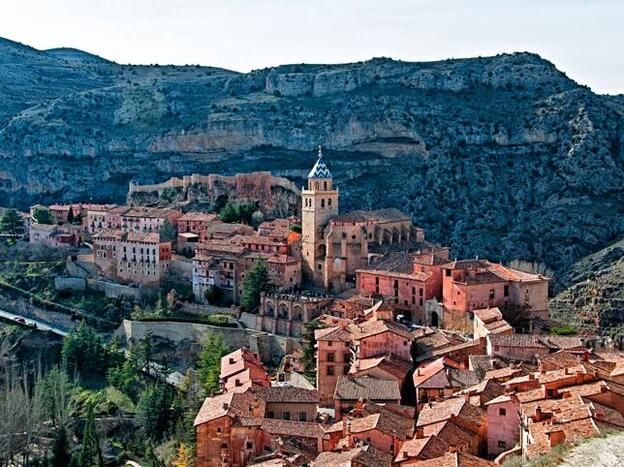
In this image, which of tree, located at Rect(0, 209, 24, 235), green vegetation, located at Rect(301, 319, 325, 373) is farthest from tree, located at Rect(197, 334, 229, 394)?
tree, located at Rect(0, 209, 24, 235)

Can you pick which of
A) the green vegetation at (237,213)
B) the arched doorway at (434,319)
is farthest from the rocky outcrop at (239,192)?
the arched doorway at (434,319)

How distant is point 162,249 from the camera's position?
65.6 meters

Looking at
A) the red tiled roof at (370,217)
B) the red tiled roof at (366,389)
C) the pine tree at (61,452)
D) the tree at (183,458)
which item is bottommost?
the pine tree at (61,452)

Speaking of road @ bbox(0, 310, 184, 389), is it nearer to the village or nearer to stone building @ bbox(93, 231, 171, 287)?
the village

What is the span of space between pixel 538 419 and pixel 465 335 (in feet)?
61.7

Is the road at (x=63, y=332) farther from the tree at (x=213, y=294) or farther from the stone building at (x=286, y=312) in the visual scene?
the tree at (x=213, y=294)

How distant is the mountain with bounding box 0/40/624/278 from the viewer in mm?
85438

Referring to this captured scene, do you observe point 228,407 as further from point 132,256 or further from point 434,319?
point 132,256

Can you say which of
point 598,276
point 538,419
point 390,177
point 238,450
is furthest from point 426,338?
point 390,177

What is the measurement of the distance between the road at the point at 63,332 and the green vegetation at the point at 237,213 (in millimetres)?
13725

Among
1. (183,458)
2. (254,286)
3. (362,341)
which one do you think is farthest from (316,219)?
(183,458)

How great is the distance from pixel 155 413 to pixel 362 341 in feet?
37.5

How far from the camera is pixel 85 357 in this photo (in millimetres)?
59188

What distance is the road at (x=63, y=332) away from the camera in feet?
183
